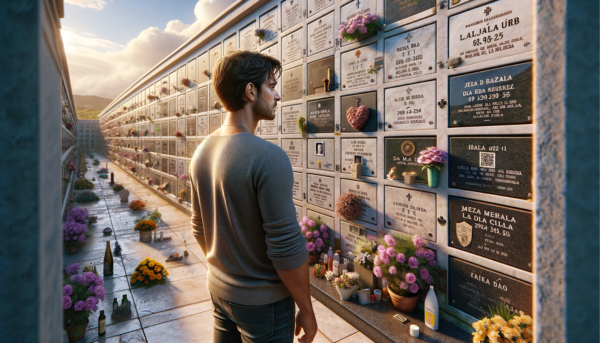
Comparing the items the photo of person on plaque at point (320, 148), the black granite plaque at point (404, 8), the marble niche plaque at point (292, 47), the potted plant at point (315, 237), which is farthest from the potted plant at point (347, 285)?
the marble niche plaque at point (292, 47)

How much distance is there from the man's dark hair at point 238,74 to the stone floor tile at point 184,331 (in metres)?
3.82

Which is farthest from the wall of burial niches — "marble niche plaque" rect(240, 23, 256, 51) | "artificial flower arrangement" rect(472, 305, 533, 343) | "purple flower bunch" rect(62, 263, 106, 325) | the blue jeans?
"purple flower bunch" rect(62, 263, 106, 325)

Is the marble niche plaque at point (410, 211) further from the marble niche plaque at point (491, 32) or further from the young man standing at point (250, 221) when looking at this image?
the young man standing at point (250, 221)

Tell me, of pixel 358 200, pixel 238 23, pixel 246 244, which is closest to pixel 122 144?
pixel 238 23

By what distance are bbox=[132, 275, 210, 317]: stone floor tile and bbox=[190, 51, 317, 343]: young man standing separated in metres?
3.86

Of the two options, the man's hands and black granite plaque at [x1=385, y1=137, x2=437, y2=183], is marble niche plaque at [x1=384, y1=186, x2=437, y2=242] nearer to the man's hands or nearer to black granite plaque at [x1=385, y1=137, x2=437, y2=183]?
black granite plaque at [x1=385, y1=137, x2=437, y2=183]

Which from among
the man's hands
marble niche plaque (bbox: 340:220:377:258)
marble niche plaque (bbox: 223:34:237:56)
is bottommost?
marble niche plaque (bbox: 340:220:377:258)

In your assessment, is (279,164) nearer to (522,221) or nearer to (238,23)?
(522,221)

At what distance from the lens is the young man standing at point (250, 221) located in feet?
5.11

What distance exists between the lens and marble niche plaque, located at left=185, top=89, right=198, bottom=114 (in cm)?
1239

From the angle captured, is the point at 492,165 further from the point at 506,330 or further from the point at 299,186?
the point at 299,186

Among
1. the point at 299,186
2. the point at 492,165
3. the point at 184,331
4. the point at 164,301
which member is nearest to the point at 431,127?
the point at 492,165

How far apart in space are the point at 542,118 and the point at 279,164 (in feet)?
3.65

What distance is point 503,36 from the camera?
11.4 ft
